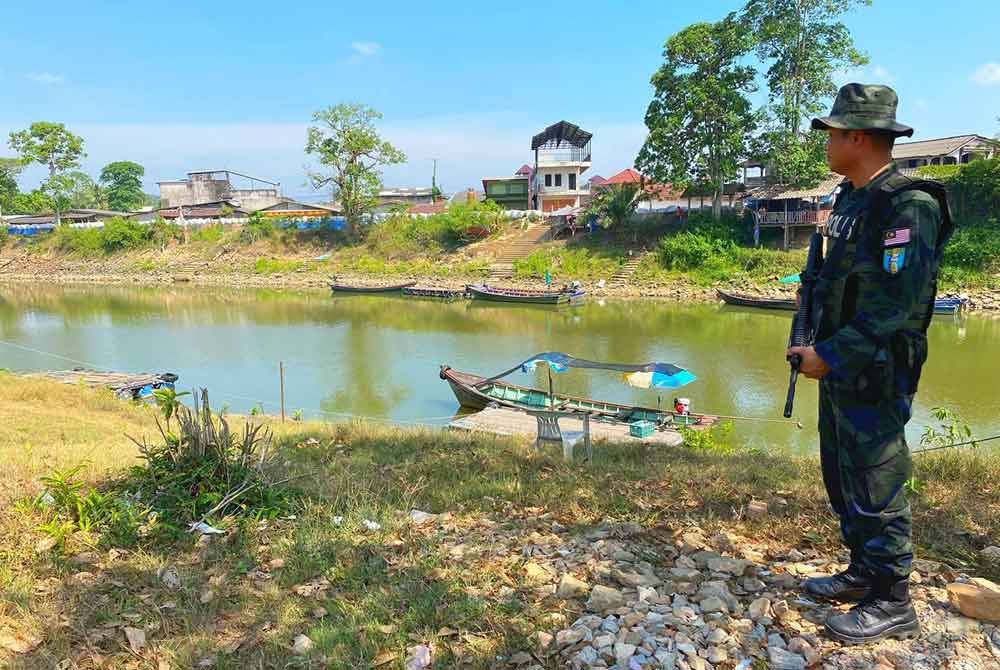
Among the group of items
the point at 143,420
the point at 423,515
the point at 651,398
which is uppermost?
the point at 423,515

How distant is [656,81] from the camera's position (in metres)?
27.3

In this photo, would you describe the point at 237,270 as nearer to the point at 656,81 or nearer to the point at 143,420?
the point at 656,81

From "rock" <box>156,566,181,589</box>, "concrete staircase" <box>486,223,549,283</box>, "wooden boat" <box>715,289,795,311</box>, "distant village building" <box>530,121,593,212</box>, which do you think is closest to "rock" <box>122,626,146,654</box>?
"rock" <box>156,566,181,589</box>

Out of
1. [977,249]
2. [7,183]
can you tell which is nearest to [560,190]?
[977,249]

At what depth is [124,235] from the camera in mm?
42750

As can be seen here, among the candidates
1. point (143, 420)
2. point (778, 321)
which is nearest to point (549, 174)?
point (778, 321)

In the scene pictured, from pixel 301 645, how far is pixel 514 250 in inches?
1253

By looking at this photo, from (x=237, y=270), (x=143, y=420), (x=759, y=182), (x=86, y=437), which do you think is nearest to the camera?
(x=86, y=437)

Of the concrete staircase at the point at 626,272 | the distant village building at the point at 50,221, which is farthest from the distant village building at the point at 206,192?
the concrete staircase at the point at 626,272

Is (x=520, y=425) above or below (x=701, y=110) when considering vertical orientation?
below

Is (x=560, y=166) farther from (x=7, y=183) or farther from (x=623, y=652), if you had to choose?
(x=7, y=183)

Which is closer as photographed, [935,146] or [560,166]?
[935,146]

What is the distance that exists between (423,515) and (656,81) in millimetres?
27689

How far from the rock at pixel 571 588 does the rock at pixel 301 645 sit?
37.8 inches
